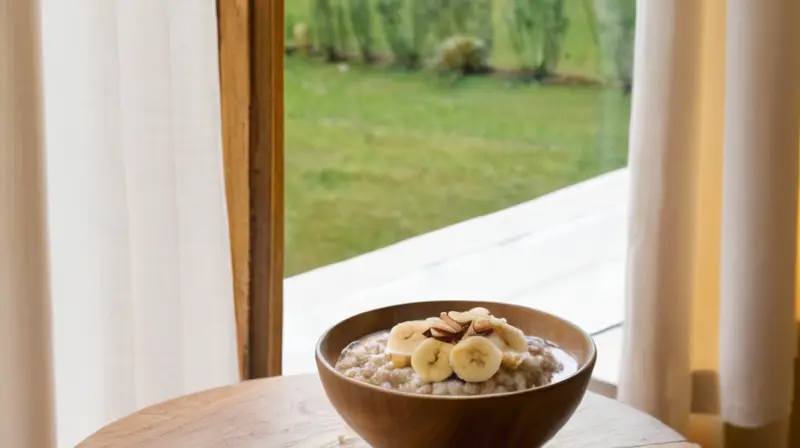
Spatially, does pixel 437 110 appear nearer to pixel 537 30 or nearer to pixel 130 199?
pixel 537 30

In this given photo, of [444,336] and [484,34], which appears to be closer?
[444,336]

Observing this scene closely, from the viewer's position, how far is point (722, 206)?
138 centimetres

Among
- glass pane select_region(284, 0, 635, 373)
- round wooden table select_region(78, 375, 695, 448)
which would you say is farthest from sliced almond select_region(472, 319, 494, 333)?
glass pane select_region(284, 0, 635, 373)

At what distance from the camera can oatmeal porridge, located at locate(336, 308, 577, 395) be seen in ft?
2.88

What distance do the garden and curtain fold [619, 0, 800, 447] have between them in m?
0.66

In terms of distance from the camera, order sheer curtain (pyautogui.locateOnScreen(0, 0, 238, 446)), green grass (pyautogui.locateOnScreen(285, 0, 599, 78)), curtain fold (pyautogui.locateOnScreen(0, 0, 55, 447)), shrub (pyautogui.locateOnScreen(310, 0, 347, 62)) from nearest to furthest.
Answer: curtain fold (pyautogui.locateOnScreen(0, 0, 55, 447)), sheer curtain (pyautogui.locateOnScreen(0, 0, 238, 446)), shrub (pyautogui.locateOnScreen(310, 0, 347, 62)), green grass (pyautogui.locateOnScreen(285, 0, 599, 78))

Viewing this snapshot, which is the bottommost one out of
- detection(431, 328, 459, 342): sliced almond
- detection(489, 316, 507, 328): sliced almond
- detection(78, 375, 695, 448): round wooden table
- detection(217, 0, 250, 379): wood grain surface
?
detection(78, 375, 695, 448): round wooden table

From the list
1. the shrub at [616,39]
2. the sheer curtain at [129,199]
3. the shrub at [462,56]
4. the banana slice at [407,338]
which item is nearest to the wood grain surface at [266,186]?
the sheer curtain at [129,199]

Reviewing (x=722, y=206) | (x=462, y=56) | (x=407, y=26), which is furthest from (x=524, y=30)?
(x=722, y=206)

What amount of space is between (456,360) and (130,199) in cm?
48

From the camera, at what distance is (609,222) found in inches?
87.7

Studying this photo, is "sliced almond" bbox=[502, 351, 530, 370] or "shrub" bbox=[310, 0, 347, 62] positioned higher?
"shrub" bbox=[310, 0, 347, 62]

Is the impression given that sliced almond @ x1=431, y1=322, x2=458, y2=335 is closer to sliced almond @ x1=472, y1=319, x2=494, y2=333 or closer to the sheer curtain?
sliced almond @ x1=472, y1=319, x2=494, y2=333

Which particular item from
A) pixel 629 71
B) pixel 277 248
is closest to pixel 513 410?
pixel 277 248
